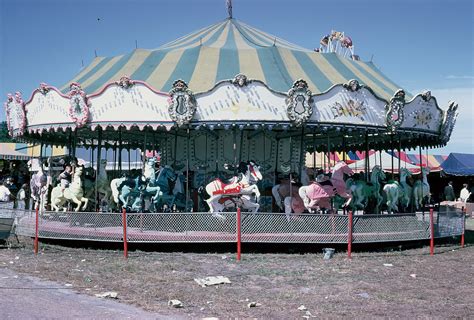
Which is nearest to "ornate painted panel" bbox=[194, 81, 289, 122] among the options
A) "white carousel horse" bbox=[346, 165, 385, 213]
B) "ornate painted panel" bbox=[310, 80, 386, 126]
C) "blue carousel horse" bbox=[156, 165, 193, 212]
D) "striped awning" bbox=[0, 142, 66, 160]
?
"ornate painted panel" bbox=[310, 80, 386, 126]

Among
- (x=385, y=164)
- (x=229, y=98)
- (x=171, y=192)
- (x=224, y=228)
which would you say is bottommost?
(x=224, y=228)

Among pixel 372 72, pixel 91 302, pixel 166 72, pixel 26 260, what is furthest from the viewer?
pixel 372 72

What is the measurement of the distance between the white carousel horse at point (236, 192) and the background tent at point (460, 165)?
1980 centimetres

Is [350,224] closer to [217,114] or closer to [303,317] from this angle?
[217,114]

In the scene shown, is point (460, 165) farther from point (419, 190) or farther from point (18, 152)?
point (18, 152)

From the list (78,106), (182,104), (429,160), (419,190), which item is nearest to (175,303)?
(182,104)

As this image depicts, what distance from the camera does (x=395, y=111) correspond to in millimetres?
14727

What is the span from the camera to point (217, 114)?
44.3ft

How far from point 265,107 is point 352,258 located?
388 cm

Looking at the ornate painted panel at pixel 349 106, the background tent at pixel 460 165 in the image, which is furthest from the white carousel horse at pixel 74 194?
the background tent at pixel 460 165

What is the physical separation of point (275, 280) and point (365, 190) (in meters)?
6.55

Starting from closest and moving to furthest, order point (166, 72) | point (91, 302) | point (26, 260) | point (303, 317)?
point (303, 317), point (91, 302), point (26, 260), point (166, 72)

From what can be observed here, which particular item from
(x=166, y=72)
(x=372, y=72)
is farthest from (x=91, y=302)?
(x=372, y=72)

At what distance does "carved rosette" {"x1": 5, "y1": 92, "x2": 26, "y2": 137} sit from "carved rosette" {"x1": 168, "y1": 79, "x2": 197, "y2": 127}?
16.5 feet
